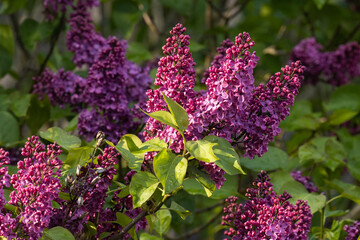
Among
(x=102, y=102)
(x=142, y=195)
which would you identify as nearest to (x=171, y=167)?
(x=142, y=195)

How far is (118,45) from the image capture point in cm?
167

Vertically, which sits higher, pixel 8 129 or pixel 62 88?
pixel 62 88

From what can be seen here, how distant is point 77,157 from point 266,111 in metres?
0.46

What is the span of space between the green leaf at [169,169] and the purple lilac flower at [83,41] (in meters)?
0.89

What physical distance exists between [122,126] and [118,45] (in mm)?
246

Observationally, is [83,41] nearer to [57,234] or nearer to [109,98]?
[109,98]

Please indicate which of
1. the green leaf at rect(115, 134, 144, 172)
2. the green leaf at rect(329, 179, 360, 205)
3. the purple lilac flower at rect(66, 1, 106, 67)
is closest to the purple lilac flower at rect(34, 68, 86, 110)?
the purple lilac flower at rect(66, 1, 106, 67)

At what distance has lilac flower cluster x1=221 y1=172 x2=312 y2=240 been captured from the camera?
1.20 m

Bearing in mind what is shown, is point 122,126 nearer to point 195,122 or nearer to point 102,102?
point 102,102

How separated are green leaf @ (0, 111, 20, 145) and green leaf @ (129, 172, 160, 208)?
2.87 feet

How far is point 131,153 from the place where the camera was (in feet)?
4.05

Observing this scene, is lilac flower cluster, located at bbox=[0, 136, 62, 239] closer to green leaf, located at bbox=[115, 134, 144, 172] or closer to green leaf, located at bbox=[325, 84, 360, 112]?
green leaf, located at bbox=[115, 134, 144, 172]

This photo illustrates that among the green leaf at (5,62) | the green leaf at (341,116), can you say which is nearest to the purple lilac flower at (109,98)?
the green leaf at (5,62)

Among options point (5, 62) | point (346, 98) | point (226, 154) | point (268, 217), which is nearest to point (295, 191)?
point (268, 217)
